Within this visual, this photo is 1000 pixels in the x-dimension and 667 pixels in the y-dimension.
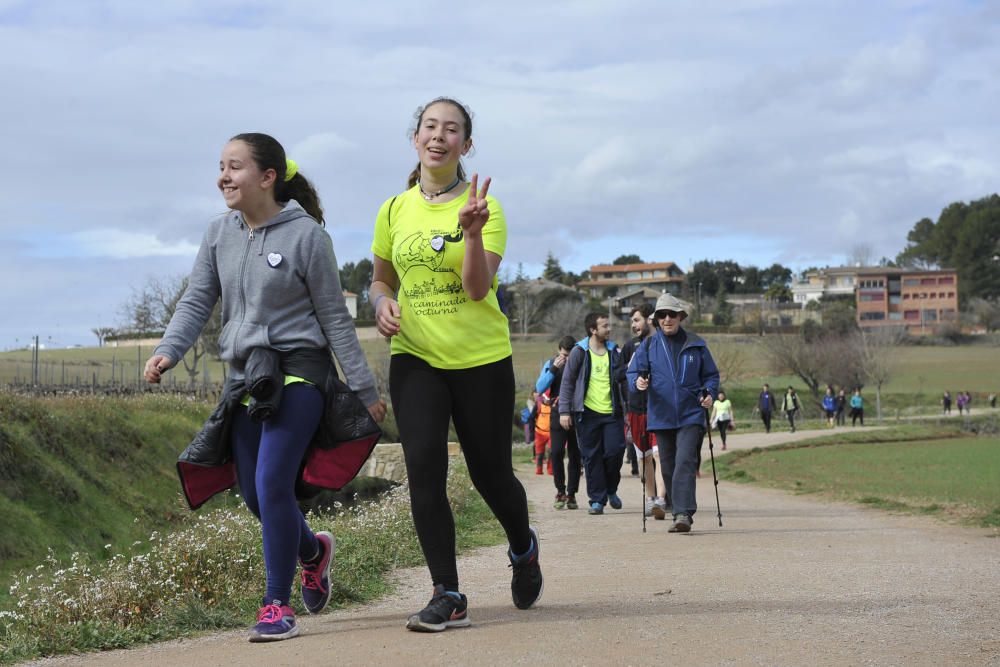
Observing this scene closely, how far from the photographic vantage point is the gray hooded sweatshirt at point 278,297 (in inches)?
211

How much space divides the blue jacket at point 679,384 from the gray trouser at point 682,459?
0.34 ft

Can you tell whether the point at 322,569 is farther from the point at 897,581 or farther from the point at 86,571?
the point at 897,581

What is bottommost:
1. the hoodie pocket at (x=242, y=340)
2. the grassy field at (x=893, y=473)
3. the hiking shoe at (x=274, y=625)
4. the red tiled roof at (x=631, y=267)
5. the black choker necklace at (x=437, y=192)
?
the grassy field at (x=893, y=473)

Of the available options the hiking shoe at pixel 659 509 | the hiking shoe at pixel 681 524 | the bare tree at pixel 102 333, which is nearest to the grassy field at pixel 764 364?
the bare tree at pixel 102 333

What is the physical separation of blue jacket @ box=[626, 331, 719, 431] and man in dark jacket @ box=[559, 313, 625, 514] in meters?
1.86

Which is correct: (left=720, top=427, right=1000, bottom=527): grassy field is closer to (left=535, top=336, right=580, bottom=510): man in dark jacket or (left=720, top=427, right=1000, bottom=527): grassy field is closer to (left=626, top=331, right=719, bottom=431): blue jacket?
(left=626, top=331, right=719, bottom=431): blue jacket

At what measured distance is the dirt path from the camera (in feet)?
15.6

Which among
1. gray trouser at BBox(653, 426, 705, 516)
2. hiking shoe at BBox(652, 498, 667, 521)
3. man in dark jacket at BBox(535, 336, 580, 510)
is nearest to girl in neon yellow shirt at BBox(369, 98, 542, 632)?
gray trouser at BBox(653, 426, 705, 516)

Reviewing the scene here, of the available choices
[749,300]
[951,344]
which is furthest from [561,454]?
[749,300]

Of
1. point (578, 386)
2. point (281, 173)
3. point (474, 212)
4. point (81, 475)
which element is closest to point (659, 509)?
point (578, 386)

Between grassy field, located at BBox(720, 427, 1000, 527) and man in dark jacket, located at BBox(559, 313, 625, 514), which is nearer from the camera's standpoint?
man in dark jacket, located at BBox(559, 313, 625, 514)

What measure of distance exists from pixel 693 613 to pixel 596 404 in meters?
7.57

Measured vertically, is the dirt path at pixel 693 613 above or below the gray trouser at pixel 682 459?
below

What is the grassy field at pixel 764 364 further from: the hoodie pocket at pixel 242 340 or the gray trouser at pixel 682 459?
the hoodie pocket at pixel 242 340
